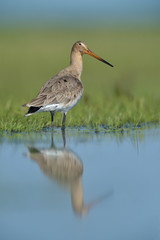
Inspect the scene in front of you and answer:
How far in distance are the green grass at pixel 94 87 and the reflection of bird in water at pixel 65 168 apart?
1.70 meters

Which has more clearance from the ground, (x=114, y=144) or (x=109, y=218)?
(x=114, y=144)

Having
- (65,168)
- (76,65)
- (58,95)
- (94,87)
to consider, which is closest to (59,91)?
(58,95)

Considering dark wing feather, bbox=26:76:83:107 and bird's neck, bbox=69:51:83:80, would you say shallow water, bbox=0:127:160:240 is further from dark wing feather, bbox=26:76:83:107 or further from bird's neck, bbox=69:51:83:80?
bird's neck, bbox=69:51:83:80

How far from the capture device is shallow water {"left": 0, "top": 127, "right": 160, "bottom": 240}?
4.70 metres

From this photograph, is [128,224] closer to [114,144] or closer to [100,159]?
[100,159]

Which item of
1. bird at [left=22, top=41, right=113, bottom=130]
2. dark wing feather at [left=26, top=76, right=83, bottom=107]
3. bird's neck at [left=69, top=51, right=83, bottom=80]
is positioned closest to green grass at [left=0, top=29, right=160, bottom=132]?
bird at [left=22, top=41, right=113, bottom=130]

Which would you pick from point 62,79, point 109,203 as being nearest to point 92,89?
point 62,79

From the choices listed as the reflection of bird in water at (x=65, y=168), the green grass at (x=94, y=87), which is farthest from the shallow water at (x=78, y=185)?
the green grass at (x=94, y=87)

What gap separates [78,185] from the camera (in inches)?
227

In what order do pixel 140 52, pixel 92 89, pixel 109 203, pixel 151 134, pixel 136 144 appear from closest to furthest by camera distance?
pixel 109 203 < pixel 136 144 < pixel 151 134 < pixel 92 89 < pixel 140 52

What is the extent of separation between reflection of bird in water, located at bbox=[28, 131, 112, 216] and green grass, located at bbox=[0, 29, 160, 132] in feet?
5.59

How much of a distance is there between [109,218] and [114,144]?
9.64 feet

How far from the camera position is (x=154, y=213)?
4.93m

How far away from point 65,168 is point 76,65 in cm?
363
